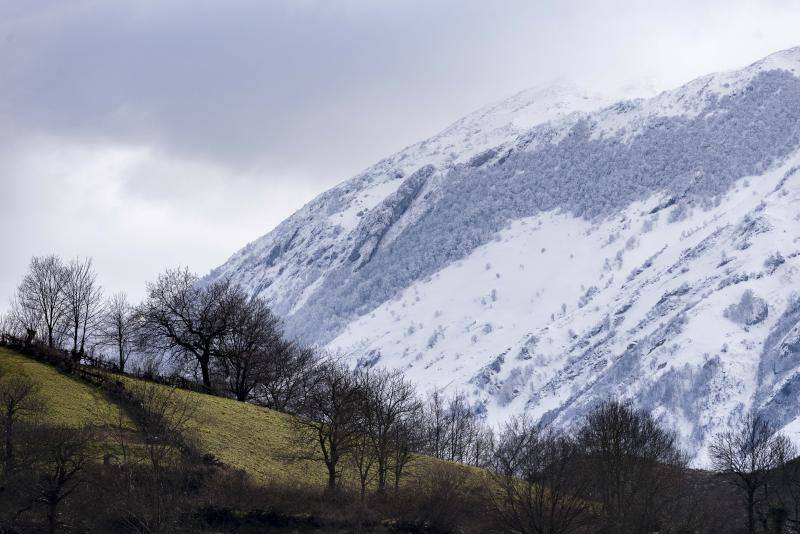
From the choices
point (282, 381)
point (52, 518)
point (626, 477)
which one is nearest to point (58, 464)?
point (52, 518)

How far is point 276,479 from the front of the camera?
183 feet

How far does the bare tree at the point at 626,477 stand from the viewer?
57.9m

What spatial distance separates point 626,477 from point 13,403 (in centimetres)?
3752

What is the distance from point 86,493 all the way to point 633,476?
112 feet

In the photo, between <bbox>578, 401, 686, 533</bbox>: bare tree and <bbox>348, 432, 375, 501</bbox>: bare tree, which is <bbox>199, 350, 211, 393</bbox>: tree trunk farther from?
<bbox>578, 401, 686, 533</bbox>: bare tree

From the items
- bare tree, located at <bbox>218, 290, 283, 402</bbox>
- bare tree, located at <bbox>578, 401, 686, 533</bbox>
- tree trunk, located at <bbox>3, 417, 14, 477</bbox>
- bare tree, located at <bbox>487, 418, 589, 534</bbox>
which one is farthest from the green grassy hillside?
bare tree, located at <bbox>218, 290, 283, 402</bbox>

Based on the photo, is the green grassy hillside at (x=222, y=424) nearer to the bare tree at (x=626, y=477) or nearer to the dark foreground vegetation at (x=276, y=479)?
the dark foreground vegetation at (x=276, y=479)

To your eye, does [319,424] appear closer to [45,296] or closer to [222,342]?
[222,342]

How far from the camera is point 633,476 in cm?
6344

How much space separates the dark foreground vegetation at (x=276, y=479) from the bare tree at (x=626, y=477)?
16cm

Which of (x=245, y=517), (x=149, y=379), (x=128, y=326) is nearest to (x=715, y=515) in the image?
(x=245, y=517)

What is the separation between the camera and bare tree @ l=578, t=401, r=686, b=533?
190 feet

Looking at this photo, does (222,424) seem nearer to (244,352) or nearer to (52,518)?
(244,352)

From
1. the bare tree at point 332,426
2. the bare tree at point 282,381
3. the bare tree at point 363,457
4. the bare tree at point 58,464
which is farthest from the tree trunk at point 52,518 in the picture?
the bare tree at point 282,381
